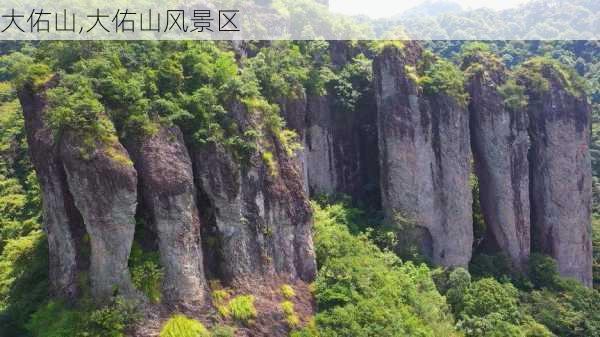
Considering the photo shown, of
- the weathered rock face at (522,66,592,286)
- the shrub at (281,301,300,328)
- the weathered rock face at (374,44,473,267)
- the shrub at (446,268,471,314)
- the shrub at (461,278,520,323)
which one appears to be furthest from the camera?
the weathered rock face at (522,66,592,286)

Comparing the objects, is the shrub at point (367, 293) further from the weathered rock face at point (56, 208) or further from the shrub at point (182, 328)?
the weathered rock face at point (56, 208)

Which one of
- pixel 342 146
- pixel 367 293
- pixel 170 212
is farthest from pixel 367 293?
pixel 342 146

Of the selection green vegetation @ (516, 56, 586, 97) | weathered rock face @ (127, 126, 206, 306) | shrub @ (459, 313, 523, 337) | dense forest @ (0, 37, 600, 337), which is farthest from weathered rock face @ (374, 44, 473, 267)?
weathered rock face @ (127, 126, 206, 306)

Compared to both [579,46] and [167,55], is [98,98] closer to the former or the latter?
[167,55]

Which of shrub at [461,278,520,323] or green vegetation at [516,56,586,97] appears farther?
green vegetation at [516,56,586,97]

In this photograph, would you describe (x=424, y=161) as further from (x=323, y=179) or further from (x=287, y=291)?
(x=287, y=291)

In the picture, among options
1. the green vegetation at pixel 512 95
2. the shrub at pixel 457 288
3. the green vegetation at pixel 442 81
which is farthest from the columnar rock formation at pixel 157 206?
the green vegetation at pixel 512 95

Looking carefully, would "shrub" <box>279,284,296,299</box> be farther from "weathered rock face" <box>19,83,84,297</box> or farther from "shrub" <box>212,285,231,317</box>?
"weathered rock face" <box>19,83,84,297</box>
